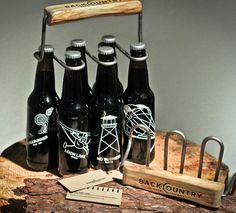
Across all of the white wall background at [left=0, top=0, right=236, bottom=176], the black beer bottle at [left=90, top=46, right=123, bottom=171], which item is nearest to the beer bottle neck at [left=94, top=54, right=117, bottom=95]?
the black beer bottle at [left=90, top=46, right=123, bottom=171]

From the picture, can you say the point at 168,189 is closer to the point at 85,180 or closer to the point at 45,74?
the point at 85,180

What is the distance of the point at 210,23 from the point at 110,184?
20.2 inches

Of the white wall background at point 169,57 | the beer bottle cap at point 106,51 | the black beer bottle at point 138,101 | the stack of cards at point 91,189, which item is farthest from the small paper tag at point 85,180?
the white wall background at point 169,57

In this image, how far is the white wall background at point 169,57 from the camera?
4.55 ft

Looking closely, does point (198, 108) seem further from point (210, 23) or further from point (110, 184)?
point (110, 184)

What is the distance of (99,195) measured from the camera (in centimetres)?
108

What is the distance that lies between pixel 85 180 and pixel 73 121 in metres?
0.12

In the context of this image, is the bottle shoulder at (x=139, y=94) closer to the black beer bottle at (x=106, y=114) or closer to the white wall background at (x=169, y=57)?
the black beer bottle at (x=106, y=114)

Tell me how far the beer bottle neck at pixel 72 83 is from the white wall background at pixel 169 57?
1.12ft

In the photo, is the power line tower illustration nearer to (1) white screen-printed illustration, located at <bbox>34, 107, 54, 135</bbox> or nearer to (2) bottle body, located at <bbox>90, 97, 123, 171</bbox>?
(2) bottle body, located at <bbox>90, 97, 123, 171</bbox>

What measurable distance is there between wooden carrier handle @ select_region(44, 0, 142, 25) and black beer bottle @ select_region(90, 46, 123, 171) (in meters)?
0.07

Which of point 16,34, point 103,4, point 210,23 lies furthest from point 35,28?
point 210,23

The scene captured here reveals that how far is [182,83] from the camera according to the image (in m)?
1.49

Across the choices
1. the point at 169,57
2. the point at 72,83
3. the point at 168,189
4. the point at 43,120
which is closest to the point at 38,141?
the point at 43,120
